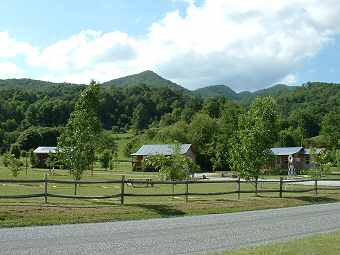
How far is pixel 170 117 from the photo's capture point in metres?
160

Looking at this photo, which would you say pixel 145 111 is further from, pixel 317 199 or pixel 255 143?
pixel 317 199

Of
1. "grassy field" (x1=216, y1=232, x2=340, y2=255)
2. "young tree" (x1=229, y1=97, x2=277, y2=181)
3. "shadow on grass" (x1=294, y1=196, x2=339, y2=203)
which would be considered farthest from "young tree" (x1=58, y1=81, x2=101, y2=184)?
"grassy field" (x1=216, y1=232, x2=340, y2=255)

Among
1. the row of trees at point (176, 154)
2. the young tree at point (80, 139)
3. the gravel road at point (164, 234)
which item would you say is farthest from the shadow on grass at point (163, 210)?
the row of trees at point (176, 154)

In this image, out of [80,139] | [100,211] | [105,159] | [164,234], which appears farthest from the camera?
[105,159]

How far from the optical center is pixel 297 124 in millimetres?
142625

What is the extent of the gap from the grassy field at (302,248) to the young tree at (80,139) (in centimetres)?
1727

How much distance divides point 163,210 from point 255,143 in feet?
42.8

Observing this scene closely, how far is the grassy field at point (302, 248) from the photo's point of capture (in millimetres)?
11172

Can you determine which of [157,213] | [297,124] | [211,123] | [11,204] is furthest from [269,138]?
[297,124]

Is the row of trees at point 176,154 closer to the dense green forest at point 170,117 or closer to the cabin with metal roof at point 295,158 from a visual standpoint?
the dense green forest at point 170,117

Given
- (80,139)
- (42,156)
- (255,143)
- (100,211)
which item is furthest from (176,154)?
(42,156)

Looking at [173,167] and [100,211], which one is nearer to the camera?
[100,211]

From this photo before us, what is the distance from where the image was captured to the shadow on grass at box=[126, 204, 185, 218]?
20.5 metres

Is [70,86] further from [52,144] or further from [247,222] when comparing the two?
[247,222]
